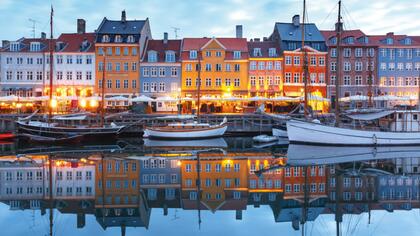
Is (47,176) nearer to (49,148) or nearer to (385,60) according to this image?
(49,148)

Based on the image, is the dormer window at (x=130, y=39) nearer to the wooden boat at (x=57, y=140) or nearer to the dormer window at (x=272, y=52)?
the dormer window at (x=272, y=52)

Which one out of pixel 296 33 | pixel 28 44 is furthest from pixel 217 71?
pixel 28 44

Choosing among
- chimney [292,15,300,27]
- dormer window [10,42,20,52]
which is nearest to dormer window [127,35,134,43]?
dormer window [10,42,20,52]

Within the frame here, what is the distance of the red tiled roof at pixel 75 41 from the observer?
58.9 m

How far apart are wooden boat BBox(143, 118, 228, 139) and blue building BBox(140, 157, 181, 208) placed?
12.4m

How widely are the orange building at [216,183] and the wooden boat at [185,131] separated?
1290 cm

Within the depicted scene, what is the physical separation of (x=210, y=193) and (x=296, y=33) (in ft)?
155

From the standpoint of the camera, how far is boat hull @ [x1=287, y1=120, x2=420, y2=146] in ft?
109

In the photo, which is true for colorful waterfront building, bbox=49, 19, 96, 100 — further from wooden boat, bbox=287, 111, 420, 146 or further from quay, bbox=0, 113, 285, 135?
wooden boat, bbox=287, 111, 420, 146

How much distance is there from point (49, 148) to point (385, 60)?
157 ft

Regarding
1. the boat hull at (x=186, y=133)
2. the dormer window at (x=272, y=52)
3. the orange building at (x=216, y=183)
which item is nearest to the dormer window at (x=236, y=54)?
the dormer window at (x=272, y=52)

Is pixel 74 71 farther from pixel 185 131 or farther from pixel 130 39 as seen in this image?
pixel 185 131

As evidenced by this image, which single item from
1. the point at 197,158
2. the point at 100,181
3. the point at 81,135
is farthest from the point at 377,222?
the point at 81,135

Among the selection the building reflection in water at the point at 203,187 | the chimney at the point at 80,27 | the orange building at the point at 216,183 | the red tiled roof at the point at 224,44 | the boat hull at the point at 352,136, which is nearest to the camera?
the building reflection in water at the point at 203,187
